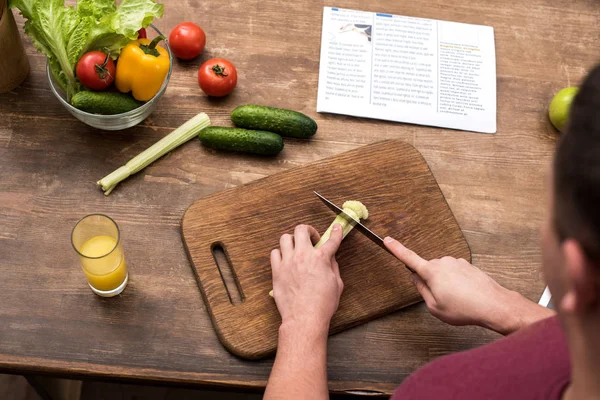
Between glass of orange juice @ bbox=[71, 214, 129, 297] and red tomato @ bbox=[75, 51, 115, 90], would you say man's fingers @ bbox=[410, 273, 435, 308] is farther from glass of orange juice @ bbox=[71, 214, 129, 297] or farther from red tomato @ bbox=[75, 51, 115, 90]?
red tomato @ bbox=[75, 51, 115, 90]

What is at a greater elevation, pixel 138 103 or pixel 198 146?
pixel 138 103

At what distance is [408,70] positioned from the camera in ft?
6.05

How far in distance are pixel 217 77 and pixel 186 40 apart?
152mm

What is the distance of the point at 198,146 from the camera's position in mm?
1648

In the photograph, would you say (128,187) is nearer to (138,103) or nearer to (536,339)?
(138,103)

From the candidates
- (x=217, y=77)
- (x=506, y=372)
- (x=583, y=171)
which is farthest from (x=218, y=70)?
(x=583, y=171)

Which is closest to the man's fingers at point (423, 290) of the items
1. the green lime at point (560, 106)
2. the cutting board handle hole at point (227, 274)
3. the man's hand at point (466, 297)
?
the man's hand at point (466, 297)

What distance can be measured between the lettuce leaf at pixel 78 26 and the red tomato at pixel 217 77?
0.67ft

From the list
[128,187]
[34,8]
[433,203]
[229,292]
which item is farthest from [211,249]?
[34,8]

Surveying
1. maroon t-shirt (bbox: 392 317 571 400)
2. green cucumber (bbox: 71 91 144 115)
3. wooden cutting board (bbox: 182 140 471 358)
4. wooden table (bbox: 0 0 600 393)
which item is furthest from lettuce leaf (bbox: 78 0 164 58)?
maroon t-shirt (bbox: 392 317 571 400)

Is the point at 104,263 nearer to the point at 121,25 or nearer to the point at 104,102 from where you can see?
the point at 104,102

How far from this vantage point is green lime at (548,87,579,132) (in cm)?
170

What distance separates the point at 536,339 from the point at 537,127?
2.98 feet

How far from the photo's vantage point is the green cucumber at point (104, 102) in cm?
149
